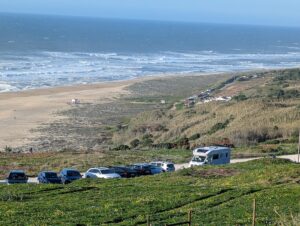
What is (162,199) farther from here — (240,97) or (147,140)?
(240,97)

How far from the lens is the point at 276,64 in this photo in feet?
511

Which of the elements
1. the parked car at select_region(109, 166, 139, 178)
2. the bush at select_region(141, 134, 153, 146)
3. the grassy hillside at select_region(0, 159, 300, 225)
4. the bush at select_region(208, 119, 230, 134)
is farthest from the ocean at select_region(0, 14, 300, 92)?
the grassy hillside at select_region(0, 159, 300, 225)

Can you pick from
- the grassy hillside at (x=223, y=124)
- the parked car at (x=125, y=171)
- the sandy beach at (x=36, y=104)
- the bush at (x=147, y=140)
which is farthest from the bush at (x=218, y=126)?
the parked car at (x=125, y=171)

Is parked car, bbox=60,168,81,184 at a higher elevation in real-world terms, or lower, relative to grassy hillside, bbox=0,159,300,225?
lower

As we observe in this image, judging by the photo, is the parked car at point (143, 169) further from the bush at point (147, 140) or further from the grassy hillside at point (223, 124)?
the bush at point (147, 140)

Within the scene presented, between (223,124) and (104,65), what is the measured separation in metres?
74.3

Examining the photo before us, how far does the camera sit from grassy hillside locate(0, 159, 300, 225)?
19.8 meters

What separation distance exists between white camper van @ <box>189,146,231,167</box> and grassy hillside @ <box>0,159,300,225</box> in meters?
4.51

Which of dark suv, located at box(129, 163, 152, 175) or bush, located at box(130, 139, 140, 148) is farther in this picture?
bush, located at box(130, 139, 140, 148)

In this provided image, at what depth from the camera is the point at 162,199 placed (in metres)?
23.6

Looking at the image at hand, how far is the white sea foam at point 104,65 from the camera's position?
352 feet

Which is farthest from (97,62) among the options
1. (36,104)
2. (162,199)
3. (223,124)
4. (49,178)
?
(162,199)

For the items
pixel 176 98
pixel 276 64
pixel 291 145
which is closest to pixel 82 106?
pixel 176 98

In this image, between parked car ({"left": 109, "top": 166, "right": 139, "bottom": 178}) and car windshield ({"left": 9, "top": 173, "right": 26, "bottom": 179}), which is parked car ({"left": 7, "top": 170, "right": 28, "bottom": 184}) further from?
parked car ({"left": 109, "top": 166, "right": 139, "bottom": 178})
